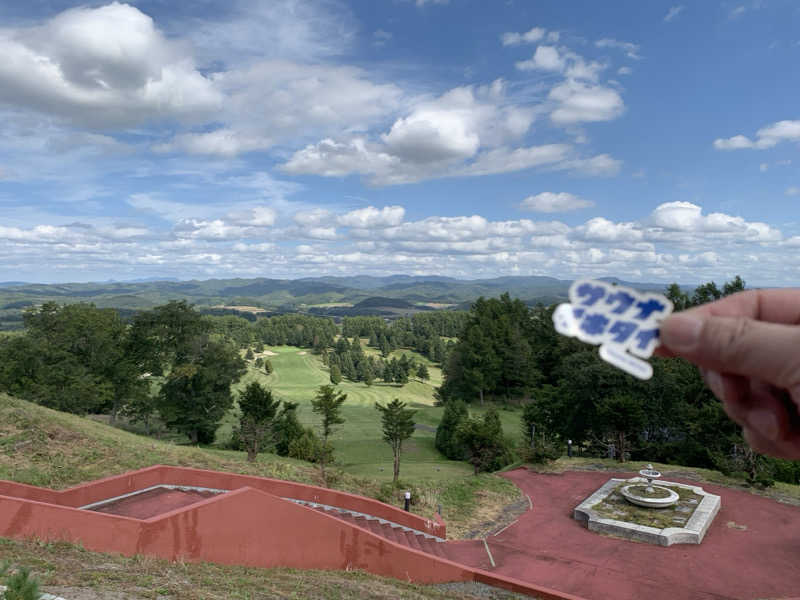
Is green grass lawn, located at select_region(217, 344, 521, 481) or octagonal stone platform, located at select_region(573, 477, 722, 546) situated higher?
octagonal stone platform, located at select_region(573, 477, 722, 546)

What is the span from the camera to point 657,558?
46.0ft

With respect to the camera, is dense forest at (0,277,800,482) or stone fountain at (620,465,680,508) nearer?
stone fountain at (620,465,680,508)

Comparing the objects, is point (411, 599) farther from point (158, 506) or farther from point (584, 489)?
point (584, 489)

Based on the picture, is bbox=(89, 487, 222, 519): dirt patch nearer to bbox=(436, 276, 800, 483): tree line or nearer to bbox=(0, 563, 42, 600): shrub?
bbox=(0, 563, 42, 600): shrub

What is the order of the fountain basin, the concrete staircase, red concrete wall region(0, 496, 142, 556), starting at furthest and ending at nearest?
the fountain basin
the concrete staircase
red concrete wall region(0, 496, 142, 556)

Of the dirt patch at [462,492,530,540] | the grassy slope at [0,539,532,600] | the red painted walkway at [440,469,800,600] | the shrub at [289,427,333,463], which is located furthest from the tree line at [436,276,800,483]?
the grassy slope at [0,539,532,600]

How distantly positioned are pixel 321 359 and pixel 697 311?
97.6 m

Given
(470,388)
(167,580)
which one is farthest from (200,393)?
(167,580)

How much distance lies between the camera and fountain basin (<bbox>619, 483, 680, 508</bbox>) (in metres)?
16.9

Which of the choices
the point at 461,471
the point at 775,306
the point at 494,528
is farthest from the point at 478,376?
the point at 775,306

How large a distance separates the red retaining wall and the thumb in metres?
9.54

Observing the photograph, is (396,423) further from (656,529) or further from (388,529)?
(656,529)

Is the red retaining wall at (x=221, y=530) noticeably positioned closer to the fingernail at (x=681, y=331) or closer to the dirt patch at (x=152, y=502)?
the dirt patch at (x=152, y=502)

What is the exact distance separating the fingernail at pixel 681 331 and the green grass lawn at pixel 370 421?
68.4 feet
